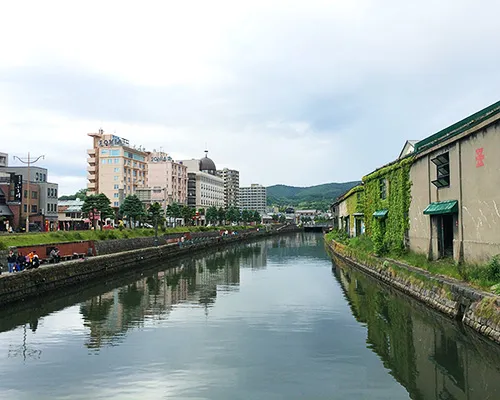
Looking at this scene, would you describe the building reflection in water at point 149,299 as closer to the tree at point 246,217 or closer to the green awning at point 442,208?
the green awning at point 442,208

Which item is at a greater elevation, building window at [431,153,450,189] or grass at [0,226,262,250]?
building window at [431,153,450,189]

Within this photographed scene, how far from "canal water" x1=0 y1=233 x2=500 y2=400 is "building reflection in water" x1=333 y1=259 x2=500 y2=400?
0.05 metres

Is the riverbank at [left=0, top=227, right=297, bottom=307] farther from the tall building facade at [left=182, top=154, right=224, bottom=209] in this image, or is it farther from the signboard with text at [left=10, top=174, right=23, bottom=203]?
the tall building facade at [left=182, top=154, right=224, bottom=209]

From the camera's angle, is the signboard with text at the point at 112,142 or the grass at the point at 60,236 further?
the signboard with text at the point at 112,142

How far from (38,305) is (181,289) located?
10378 mm

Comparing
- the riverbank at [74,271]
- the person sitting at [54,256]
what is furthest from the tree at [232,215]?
the person sitting at [54,256]

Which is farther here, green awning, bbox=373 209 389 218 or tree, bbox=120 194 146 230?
tree, bbox=120 194 146 230

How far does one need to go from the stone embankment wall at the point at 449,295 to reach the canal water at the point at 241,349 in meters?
0.56

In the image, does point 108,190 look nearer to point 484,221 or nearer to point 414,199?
point 414,199

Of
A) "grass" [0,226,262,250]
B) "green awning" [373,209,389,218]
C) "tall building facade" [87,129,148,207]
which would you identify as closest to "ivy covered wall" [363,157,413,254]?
"green awning" [373,209,389,218]

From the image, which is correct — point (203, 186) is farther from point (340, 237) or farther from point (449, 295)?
point (449, 295)

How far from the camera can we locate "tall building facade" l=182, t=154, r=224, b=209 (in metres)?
146

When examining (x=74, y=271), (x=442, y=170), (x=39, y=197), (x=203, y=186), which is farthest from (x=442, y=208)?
(x=203, y=186)

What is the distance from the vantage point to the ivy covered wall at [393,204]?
32.4 meters
